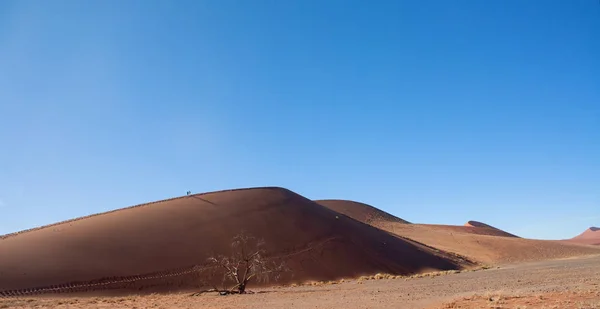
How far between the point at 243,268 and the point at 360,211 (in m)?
68.9

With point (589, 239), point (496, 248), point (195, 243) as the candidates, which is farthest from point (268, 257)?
point (589, 239)

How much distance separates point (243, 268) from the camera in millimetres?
38969

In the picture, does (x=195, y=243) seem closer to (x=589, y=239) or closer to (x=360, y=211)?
(x=360, y=211)

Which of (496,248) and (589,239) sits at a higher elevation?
(589,239)

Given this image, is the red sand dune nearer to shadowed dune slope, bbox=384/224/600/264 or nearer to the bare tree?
shadowed dune slope, bbox=384/224/600/264

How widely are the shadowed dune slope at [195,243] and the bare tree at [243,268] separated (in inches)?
48.2

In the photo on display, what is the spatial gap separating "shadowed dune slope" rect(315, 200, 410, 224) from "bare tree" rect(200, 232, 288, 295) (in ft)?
186

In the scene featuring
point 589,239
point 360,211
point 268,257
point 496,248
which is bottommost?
point 268,257

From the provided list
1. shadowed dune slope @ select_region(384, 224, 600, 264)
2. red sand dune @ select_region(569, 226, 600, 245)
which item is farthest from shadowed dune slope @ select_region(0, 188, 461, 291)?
red sand dune @ select_region(569, 226, 600, 245)

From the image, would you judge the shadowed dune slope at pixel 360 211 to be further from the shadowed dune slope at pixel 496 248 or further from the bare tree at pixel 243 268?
the bare tree at pixel 243 268

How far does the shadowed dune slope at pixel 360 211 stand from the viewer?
9989 centimetres

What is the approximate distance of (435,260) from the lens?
170ft

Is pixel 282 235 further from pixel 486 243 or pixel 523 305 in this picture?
pixel 486 243

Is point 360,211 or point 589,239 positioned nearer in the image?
point 360,211
